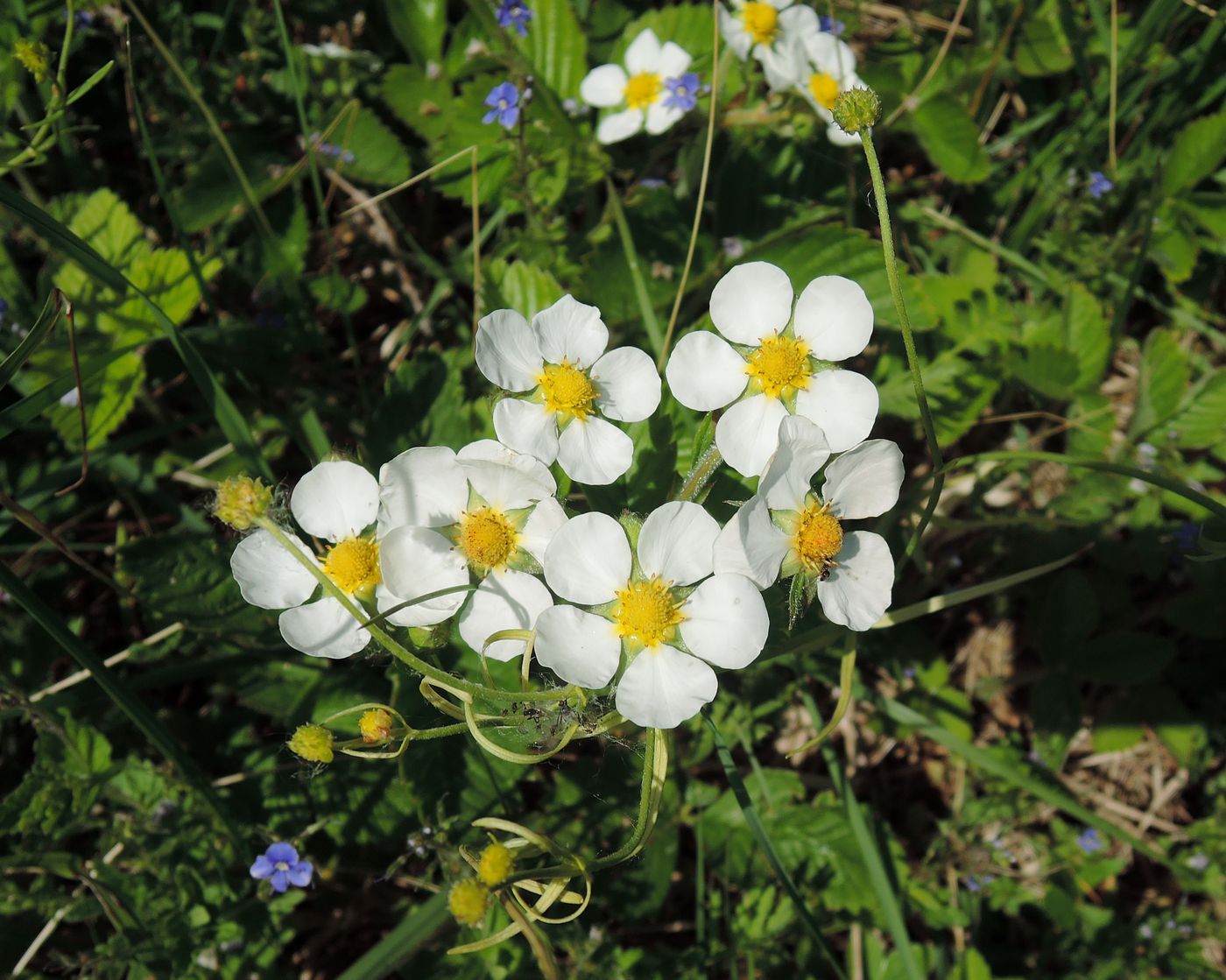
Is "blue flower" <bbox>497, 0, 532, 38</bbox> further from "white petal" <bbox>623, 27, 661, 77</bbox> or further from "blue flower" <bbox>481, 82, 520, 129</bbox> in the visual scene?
"white petal" <bbox>623, 27, 661, 77</bbox>

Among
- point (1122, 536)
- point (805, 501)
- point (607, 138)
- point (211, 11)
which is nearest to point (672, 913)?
point (805, 501)

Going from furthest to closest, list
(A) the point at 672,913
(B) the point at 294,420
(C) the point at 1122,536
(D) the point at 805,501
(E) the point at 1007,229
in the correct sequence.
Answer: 1. (E) the point at 1007,229
2. (C) the point at 1122,536
3. (A) the point at 672,913
4. (B) the point at 294,420
5. (D) the point at 805,501

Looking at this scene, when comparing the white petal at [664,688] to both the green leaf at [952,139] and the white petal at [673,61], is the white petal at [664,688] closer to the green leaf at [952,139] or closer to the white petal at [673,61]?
the white petal at [673,61]

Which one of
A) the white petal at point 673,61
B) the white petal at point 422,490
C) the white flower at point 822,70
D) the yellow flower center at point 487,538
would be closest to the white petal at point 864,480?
the yellow flower center at point 487,538

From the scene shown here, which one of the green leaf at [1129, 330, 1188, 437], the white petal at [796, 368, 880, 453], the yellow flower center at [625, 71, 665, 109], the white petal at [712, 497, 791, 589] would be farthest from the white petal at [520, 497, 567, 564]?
the green leaf at [1129, 330, 1188, 437]

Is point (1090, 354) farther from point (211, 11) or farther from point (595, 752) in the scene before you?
point (211, 11)
